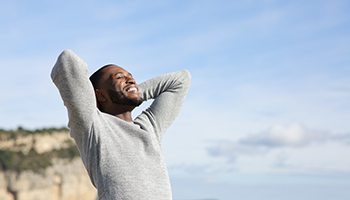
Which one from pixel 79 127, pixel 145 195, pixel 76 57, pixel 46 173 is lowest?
pixel 145 195

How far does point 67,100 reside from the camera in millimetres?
2900

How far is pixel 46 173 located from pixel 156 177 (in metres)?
29.8

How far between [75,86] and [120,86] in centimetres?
18

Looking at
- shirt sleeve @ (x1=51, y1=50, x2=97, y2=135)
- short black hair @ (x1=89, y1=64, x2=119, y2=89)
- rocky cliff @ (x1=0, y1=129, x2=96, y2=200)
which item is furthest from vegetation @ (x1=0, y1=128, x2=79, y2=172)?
shirt sleeve @ (x1=51, y1=50, x2=97, y2=135)

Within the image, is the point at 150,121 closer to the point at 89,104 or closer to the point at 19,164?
the point at 89,104

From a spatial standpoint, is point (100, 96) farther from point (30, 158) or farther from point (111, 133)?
point (30, 158)

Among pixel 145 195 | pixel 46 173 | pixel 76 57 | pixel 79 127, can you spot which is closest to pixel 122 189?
pixel 145 195

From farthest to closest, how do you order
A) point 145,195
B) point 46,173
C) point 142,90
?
1. point 46,173
2. point 142,90
3. point 145,195

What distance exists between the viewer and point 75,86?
9.46 feet

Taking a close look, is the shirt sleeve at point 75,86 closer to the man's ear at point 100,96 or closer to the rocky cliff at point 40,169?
the man's ear at point 100,96

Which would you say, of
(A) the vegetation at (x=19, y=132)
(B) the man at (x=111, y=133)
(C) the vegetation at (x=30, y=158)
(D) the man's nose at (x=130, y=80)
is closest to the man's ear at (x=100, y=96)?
(B) the man at (x=111, y=133)

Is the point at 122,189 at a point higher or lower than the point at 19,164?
lower

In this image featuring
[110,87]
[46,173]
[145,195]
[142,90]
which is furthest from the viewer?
[46,173]

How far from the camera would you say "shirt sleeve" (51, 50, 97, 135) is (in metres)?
2.88
